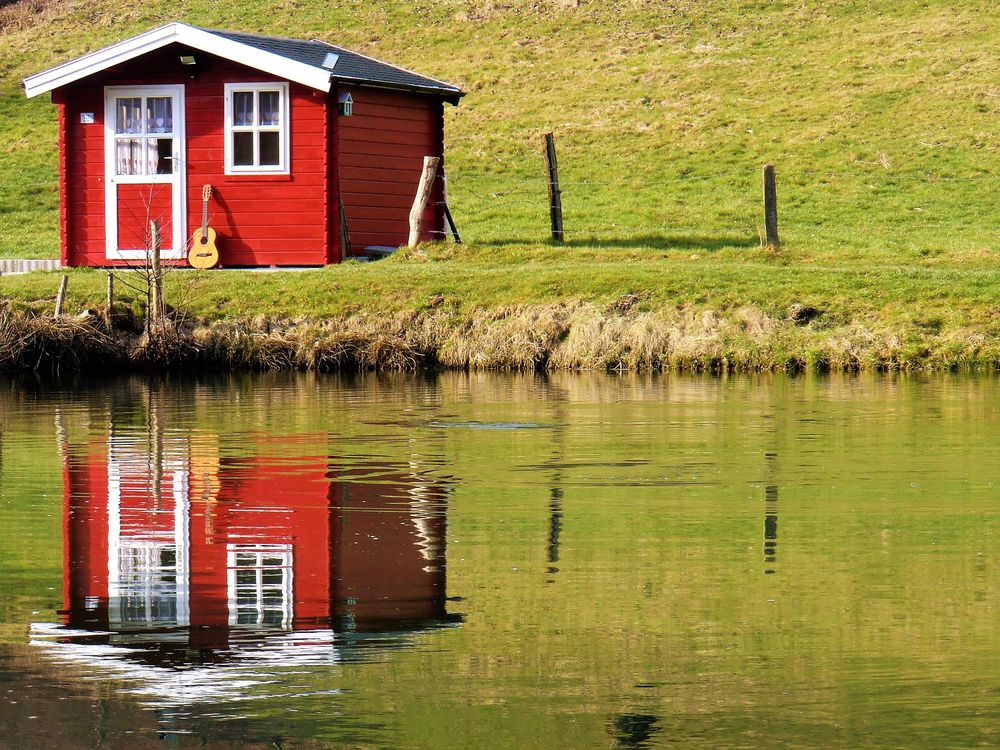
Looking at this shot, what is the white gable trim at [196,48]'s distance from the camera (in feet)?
95.7

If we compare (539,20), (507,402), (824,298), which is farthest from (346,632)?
(539,20)

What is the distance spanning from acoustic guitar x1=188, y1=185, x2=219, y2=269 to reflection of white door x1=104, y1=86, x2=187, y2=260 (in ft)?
1.09

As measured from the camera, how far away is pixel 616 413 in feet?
58.6

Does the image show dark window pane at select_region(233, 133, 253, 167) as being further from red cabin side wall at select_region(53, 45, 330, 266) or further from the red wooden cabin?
red cabin side wall at select_region(53, 45, 330, 266)

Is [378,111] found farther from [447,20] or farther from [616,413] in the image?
[447,20]

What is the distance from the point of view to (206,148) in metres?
30.2

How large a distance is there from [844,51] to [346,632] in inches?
1853

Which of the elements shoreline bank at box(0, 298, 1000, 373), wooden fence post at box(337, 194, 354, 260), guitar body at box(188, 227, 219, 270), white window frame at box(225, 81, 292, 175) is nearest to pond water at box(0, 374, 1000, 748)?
shoreline bank at box(0, 298, 1000, 373)

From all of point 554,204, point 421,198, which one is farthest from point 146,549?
point 554,204

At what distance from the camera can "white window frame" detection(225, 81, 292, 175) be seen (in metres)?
30.0

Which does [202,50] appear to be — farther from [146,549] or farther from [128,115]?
[146,549]

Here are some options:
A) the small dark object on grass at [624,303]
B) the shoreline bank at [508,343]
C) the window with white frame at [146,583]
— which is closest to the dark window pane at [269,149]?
the shoreline bank at [508,343]

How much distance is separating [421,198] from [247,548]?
20.5m

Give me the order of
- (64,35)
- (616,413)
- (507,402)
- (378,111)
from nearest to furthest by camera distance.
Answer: (616,413) → (507,402) → (378,111) → (64,35)
